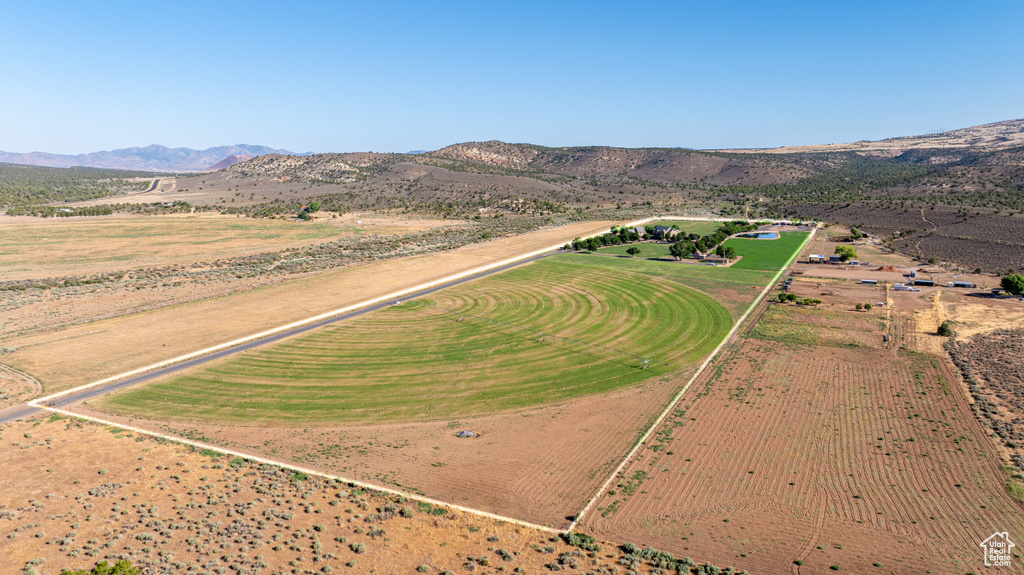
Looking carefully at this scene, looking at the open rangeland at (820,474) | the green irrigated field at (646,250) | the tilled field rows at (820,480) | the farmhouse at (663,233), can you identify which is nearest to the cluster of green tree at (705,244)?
the green irrigated field at (646,250)

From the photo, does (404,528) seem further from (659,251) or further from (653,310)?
(659,251)

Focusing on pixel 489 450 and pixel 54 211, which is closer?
pixel 489 450

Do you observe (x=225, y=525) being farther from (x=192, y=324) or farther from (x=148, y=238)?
(x=148, y=238)

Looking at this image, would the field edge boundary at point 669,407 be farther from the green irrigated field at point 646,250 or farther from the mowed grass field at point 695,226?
the mowed grass field at point 695,226

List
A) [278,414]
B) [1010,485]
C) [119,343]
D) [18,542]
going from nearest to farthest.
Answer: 1. [18,542]
2. [1010,485]
3. [278,414]
4. [119,343]

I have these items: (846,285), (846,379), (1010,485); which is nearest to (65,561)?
(1010,485)

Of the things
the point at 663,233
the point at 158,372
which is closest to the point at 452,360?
the point at 158,372

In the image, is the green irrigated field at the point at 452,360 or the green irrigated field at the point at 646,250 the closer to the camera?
the green irrigated field at the point at 452,360
